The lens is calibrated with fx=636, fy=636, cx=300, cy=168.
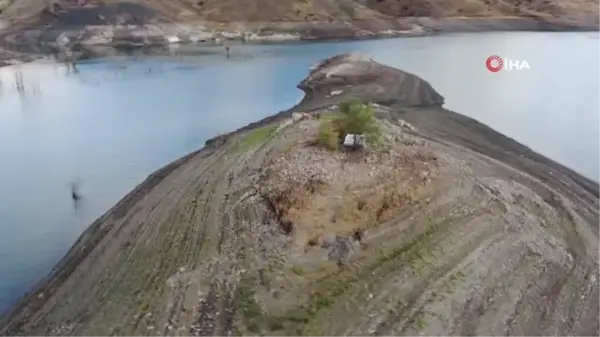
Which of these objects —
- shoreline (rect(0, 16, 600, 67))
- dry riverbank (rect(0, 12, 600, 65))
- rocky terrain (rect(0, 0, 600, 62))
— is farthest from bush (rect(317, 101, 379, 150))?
rocky terrain (rect(0, 0, 600, 62))

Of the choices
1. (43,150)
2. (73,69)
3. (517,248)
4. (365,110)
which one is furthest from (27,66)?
(517,248)

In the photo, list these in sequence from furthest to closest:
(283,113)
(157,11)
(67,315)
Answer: (157,11)
(283,113)
(67,315)

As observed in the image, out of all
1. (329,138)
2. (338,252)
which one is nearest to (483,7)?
(329,138)

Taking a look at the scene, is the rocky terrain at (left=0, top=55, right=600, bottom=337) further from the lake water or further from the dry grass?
the lake water

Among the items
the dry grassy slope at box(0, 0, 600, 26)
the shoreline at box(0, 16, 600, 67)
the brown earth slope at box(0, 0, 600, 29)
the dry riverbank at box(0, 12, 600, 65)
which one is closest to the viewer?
the shoreline at box(0, 16, 600, 67)

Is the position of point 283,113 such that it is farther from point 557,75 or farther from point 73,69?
point 73,69

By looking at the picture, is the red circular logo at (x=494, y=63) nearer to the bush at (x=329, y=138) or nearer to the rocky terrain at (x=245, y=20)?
the rocky terrain at (x=245, y=20)
